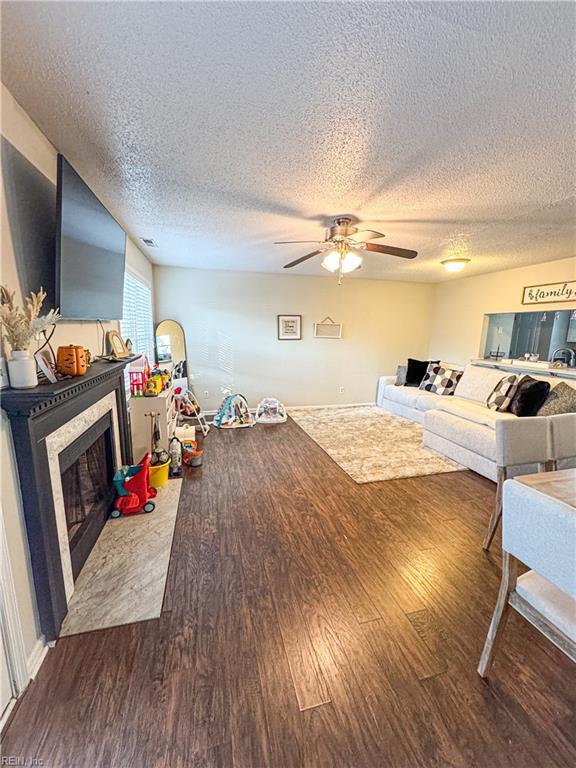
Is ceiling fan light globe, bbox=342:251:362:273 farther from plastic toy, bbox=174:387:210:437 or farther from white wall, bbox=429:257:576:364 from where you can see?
white wall, bbox=429:257:576:364

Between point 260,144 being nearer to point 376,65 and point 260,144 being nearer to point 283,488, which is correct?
point 376,65

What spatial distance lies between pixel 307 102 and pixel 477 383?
13.1 ft

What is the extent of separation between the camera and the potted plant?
1.21 metres

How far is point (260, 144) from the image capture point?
156cm

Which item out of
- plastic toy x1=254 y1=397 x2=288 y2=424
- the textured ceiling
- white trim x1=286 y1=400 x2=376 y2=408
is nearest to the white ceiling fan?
the textured ceiling

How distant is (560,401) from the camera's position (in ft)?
9.93

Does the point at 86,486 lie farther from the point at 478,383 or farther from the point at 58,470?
the point at 478,383

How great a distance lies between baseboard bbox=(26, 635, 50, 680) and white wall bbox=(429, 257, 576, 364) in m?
5.60

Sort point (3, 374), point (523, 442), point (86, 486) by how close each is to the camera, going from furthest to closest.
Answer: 1. point (86, 486)
2. point (523, 442)
3. point (3, 374)

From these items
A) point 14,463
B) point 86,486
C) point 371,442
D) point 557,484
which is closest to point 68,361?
point 14,463

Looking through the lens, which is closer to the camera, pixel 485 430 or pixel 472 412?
pixel 485 430

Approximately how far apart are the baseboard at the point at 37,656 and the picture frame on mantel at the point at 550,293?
5608mm

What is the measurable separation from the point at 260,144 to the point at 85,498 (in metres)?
2.47

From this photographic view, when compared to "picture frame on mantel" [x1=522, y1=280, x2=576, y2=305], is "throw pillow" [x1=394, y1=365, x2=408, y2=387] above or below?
below
